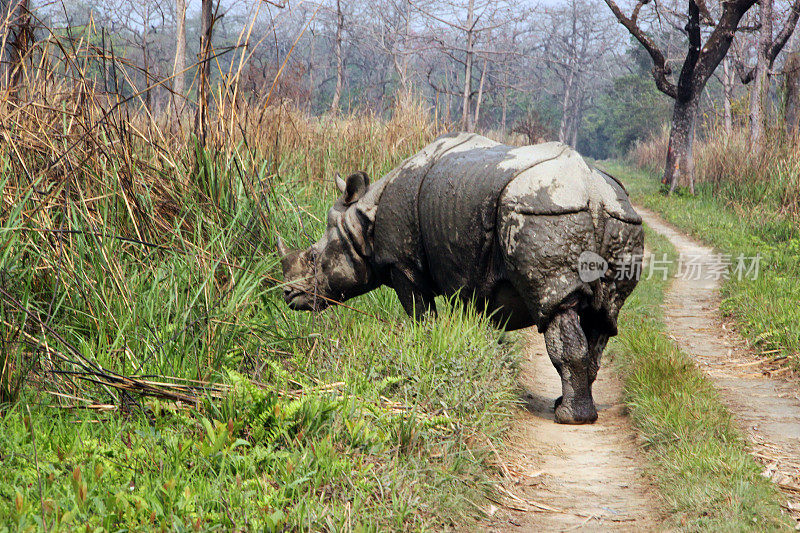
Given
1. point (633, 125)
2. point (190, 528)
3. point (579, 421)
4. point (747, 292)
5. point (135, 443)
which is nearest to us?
point (190, 528)

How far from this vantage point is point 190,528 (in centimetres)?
259

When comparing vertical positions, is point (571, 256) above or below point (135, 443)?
above

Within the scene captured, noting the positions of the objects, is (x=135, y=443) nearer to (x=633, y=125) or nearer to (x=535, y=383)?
(x=535, y=383)

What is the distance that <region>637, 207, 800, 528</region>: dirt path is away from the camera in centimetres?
406

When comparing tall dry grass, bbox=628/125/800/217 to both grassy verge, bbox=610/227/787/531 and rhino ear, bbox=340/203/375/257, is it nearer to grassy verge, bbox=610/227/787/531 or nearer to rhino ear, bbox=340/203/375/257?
grassy verge, bbox=610/227/787/531

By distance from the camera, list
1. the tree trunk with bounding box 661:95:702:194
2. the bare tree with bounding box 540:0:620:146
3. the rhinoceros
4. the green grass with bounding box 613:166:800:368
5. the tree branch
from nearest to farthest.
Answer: the rhinoceros < the green grass with bounding box 613:166:800:368 < the tree branch < the tree trunk with bounding box 661:95:702:194 < the bare tree with bounding box 540:0:620:146

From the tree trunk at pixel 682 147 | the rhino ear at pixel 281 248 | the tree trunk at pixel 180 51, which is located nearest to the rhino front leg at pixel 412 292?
the rhino ear at pixel 281 248

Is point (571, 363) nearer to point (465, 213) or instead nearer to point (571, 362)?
point (571, 362)

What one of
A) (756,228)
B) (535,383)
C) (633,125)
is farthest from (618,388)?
(633,125)

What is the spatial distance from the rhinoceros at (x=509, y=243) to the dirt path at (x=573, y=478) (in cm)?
23

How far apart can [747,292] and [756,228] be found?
3.88 meters

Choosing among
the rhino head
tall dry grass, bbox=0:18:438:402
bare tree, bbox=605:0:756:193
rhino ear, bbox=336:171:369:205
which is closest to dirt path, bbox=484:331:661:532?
the rhino head

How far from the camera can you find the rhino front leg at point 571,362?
169 inches

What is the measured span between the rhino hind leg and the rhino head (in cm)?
153
